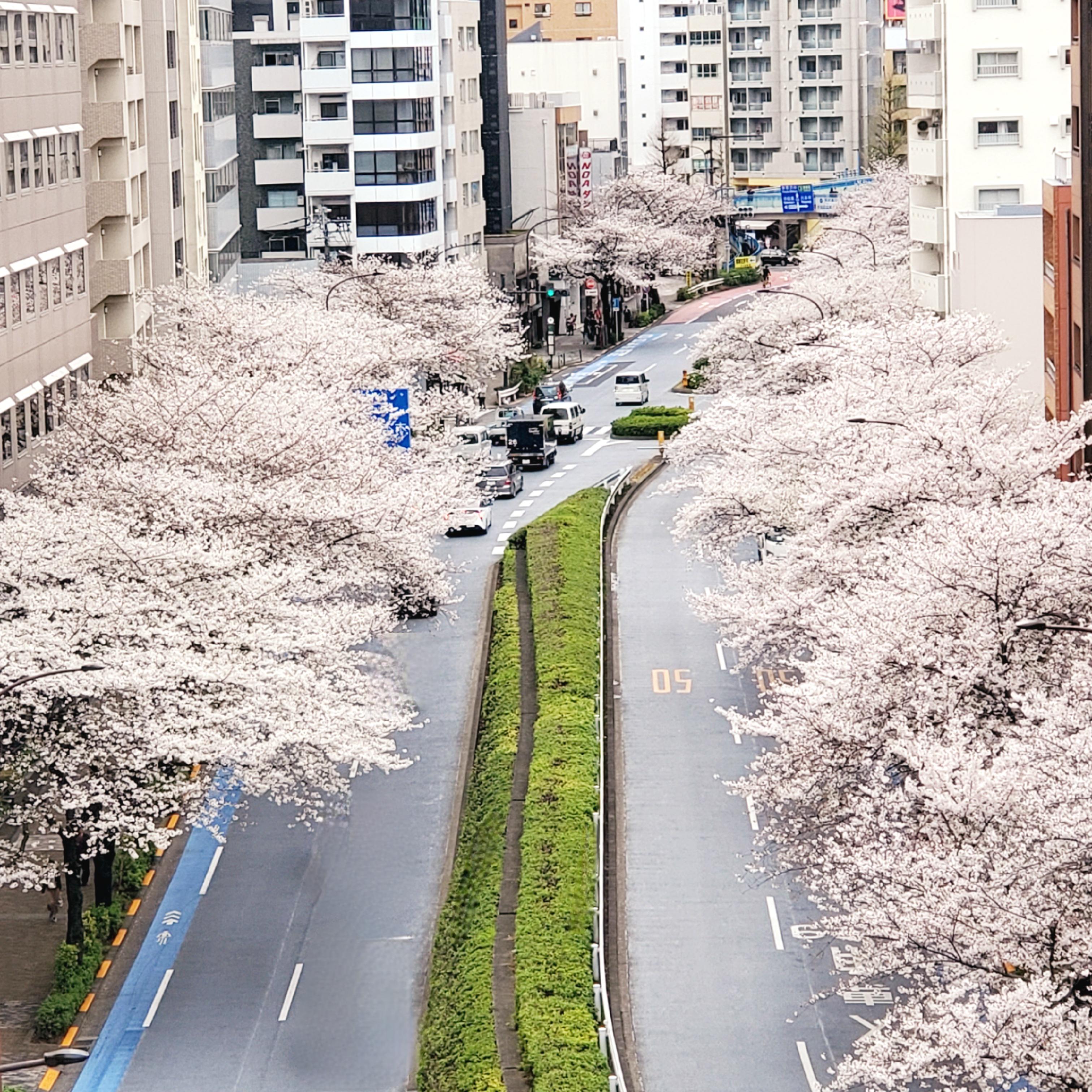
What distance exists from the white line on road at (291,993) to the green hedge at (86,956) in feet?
10.6

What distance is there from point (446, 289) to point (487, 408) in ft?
23.0

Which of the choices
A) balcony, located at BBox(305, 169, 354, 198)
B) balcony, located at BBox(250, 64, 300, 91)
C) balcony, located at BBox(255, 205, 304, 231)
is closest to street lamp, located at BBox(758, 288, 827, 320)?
balcony, located at BBox(305, 169, 354, 198)

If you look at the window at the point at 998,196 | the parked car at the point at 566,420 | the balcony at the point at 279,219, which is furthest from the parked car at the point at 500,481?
the balcony at the point at 279,219

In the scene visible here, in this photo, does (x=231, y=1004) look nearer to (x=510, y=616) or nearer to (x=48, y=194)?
→ (x=510, y=616)

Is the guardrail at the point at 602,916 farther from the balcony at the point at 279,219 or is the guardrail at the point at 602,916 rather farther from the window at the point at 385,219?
the balcony at the point at 279,219

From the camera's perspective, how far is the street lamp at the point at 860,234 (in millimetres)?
101938

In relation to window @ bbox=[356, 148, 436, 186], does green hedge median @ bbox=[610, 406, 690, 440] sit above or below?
below

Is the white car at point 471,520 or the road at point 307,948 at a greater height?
the white car at point 471,520

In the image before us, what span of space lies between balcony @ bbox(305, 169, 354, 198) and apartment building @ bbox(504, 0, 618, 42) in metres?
76.6

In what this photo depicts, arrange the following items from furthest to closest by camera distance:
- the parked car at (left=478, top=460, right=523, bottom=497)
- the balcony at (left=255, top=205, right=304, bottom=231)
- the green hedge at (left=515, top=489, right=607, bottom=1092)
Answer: the balcony at (left=255, top=205, right=304, bottom=231)
the parked car at (left=478, top=460, right=523, bottom=497)
the green hedge at (left=515, top=489, right=607, bottom=1092)

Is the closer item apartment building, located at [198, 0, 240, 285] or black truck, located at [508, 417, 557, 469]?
black truck, located at [508, 417, 557, 469]

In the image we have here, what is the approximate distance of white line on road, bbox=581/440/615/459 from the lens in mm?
83312

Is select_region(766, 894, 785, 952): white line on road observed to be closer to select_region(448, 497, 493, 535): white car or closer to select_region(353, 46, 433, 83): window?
select_region(448, 497, 493, 535): white car

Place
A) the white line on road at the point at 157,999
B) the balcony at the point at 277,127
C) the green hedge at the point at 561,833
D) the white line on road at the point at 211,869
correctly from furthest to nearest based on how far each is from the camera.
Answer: the balcony at the point at 277,127, the white line on road at the point at 211,869, the white line on road at the point at 157,999, the green hedge at the point at 561,833
